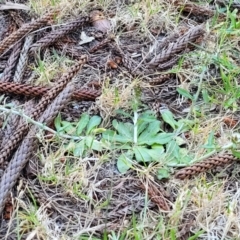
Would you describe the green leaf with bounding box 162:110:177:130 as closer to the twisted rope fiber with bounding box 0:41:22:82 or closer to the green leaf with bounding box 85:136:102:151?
the green leaf with bounding box 85:136:102:151

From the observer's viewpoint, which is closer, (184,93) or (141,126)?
(141,126)

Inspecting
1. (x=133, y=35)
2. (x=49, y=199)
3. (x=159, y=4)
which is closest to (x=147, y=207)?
(x=49, y=199)

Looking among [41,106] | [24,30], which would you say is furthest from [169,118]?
[24,30]

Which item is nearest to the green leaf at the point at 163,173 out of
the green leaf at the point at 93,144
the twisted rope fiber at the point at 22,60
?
the green leaf at the point at 93,144

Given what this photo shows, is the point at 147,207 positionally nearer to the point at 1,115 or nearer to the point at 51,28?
the point at 1,115

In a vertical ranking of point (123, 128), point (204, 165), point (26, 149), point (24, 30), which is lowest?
point (204, 165)

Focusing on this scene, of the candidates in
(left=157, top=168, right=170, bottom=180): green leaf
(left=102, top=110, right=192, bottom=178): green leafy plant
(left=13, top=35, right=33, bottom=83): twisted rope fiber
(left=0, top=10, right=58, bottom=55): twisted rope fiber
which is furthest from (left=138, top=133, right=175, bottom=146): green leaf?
(left=0, top=10, right=58, bottom=55): twisted rope fiber

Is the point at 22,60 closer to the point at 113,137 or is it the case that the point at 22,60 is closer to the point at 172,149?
the point at 113,137
